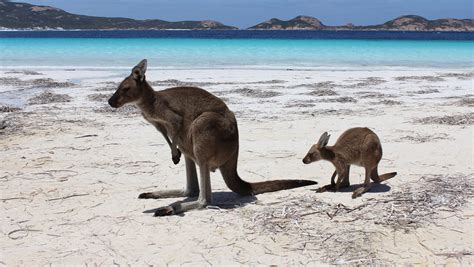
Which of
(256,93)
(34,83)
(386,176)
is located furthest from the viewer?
(34,83)

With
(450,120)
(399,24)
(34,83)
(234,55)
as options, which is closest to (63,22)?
(399,24)

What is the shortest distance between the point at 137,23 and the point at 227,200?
125 meters

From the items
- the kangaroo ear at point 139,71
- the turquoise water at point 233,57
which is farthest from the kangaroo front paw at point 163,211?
the turquoise water at point 233,57

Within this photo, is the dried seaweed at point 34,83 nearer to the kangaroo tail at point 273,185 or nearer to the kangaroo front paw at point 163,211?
the kangaroo tail at point 273,185

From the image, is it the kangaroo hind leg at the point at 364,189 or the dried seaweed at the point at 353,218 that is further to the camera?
the kangaroo hind leg at the point at 364,189

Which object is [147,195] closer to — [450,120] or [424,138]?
[424,138]

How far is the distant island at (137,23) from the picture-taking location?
104125 mm

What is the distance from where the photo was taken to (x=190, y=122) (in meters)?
4.27

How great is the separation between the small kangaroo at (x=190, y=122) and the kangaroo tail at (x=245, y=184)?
0.04m

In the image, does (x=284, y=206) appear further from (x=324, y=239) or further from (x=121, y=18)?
(x=121, y=18)

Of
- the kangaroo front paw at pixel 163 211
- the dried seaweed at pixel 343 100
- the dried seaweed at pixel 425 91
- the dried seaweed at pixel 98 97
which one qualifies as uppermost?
the kangaroo front paw at pixel 163 211

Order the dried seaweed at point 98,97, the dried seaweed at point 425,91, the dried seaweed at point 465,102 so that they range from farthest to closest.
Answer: the dried seaweed at point 425,91
the dried seaweed at point 98,97
the dried seaweed at point 465,102

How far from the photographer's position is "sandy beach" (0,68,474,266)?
3.61 meters

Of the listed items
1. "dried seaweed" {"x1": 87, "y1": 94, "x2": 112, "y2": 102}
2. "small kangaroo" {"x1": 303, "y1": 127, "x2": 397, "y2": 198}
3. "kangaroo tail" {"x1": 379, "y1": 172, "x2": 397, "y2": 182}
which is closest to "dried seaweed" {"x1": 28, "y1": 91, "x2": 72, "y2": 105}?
"dried seaweed" {"x1": 87, "y1": 94, "x2": 112, "y2": 102}
